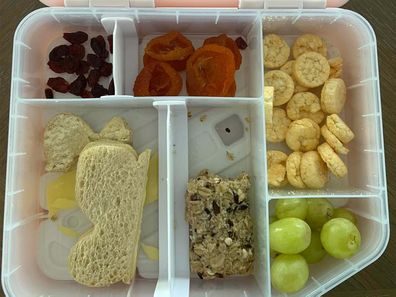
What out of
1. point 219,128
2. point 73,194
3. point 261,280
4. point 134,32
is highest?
point 134,32

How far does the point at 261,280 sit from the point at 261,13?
1.66 feet

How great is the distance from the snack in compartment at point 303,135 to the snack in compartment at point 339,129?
3 centimetres

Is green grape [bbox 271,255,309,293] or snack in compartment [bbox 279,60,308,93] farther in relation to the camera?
snack in compartment [bbox 279,60,308,93]

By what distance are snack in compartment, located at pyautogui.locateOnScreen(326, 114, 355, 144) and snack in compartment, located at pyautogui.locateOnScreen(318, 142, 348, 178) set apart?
0.10 ft

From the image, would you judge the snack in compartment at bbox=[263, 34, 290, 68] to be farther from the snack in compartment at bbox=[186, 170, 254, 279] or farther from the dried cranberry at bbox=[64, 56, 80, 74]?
the dried cranberry at bbox=[64, 56, 80, 74]

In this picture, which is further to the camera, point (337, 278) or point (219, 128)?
point (219, 128)

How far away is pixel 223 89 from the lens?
92cm

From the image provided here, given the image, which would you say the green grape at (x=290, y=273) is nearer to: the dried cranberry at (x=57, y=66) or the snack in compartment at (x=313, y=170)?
Answer: the snack in compartment at (x=313, y=170)

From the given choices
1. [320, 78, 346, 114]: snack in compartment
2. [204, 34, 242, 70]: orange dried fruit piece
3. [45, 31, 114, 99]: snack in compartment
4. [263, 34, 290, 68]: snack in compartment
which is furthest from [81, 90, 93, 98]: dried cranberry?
[320, 78, 346, 114]: snack in compartment

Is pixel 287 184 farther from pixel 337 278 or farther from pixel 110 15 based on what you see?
pixel 110 15

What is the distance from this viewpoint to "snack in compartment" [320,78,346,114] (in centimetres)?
92

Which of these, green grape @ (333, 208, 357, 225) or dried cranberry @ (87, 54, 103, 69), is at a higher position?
dried cranberry @ (87, 54, 103, 69)

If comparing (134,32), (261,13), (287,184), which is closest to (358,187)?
(287,184)

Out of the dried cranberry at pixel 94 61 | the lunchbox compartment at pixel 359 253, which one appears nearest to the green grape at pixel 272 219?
the lunchbox compartment at pixel 359 253
